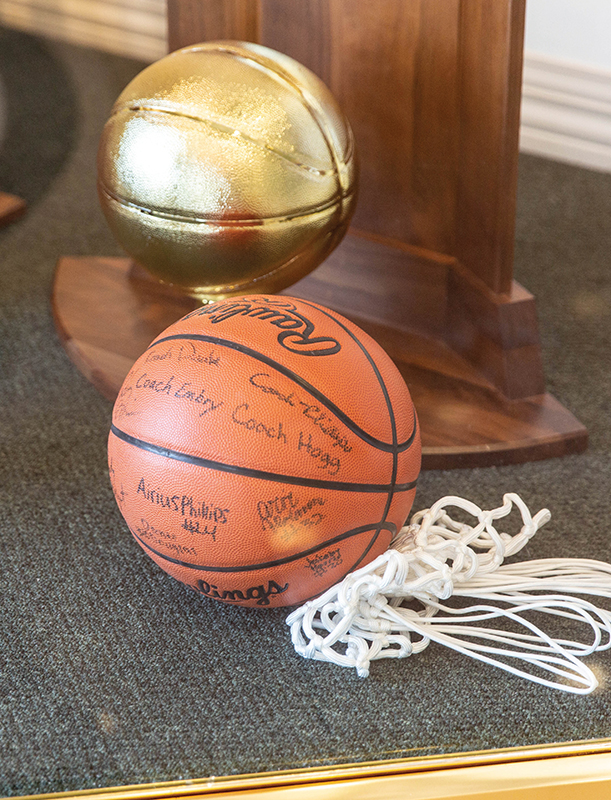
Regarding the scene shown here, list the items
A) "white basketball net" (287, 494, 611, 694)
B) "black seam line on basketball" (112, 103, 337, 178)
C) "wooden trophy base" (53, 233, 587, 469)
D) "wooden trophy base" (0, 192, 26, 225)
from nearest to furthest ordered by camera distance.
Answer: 1. "white basketball net" (287, 494, 611, 694)
2. "black seam line on basketball" (112, 103, 337, 178)
3. "wooden trophy base" (53, 233, 587, 469)
4. "wooden trophy base" (0, 192, 26, 225)

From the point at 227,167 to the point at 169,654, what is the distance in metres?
0.64

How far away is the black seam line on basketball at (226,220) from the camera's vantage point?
1.23 meters

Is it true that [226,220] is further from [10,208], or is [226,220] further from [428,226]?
[10,208]

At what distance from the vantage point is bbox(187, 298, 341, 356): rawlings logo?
3.07 feet

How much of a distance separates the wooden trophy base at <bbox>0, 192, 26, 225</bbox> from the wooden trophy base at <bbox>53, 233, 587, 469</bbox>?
13.8 inches

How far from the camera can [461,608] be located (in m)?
1.01

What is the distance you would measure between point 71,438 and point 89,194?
1.05 metres

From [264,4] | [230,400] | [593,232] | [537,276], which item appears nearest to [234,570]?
[230,400]

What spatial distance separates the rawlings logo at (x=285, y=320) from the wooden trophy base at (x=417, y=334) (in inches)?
15.1

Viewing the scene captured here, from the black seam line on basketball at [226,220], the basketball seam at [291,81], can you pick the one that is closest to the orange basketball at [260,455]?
the black seam line on basketball at [226,220]

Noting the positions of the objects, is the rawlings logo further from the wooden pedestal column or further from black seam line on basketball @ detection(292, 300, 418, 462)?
the wooden pedestal column

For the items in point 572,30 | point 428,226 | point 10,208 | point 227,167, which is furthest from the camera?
point 572,30

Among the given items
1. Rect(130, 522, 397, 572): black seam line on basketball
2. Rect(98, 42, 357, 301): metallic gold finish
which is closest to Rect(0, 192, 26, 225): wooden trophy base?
Rect(98, 42, 357, 301): metallic gold finish

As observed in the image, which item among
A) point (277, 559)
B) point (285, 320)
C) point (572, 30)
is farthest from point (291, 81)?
point (572, 30)
